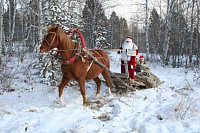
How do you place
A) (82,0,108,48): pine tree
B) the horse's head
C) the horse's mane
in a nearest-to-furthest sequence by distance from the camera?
the horse's head
the horse's mane
(82,0,108,48): pine tree

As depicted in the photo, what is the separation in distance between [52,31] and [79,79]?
1517mm

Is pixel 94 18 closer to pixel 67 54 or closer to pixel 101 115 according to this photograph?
pixel 67 54

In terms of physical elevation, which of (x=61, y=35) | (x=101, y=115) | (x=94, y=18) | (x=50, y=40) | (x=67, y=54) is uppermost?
(x=94, y=18)

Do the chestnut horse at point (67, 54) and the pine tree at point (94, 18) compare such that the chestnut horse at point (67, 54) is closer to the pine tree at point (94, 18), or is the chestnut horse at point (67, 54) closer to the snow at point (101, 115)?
the snow at point (101, 115)

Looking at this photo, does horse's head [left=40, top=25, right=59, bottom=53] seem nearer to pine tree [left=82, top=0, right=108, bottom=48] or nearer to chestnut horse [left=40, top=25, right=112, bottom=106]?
chestnut horse [left=40, top=25, right=112, bottom=106]

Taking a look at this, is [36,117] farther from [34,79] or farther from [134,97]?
[34,79]

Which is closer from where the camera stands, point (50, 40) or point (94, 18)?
point (50, 40)

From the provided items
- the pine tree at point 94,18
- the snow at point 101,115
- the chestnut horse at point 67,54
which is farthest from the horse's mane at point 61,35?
the pine tree at point 94,18

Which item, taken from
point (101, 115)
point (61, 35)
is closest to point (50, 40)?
point (61, 35)

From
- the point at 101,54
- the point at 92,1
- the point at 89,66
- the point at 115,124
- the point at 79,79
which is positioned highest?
the point at 92,1

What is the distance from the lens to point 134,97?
5.70 meters


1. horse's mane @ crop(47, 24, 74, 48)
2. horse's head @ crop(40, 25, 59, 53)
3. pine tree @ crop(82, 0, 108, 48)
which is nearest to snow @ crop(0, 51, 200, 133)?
horse's head @ crop(40, 25, 59, 53)

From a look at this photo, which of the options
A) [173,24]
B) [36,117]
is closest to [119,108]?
[36,117]

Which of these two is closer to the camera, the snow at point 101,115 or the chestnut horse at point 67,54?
the snow at point 101,115
